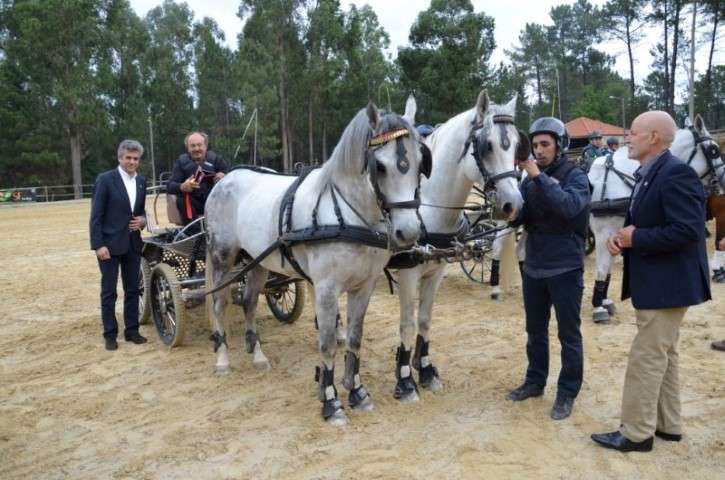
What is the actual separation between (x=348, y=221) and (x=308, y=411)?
4.87 ft

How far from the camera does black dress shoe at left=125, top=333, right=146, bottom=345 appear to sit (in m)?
5.78

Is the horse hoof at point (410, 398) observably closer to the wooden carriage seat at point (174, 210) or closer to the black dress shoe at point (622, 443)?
the black dress shoe at point (622, 443)

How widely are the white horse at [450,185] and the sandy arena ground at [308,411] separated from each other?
32cm

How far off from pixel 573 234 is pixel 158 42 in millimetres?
47320

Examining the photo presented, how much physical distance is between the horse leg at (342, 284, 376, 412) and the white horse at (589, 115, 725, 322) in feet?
11.1

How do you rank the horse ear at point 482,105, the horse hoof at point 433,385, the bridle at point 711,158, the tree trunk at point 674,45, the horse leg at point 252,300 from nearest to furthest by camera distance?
the horse ear at point 482,105 → the horse hoof at point 433,385 → the horse leg at point 252,300 → the bridle at point 711,158 → the tree trunk at point 674,45

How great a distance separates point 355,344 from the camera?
406 centimetres

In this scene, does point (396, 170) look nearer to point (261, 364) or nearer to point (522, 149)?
point (522, 149)

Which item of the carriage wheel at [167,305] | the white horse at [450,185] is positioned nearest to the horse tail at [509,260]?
the white horse at [450,185]

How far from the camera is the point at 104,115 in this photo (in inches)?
1375

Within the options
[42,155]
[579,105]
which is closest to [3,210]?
[42,155]

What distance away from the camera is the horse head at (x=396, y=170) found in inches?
128

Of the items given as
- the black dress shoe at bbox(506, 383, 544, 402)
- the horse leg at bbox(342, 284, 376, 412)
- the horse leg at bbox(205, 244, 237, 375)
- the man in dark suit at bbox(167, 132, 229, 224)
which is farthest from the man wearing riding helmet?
the man in dark suit at bbox(167, 132, 229, 224)

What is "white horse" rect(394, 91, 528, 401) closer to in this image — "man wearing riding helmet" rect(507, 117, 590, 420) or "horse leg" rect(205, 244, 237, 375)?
"man wearing riding helmet" rect(507, 117, 590, 420)
